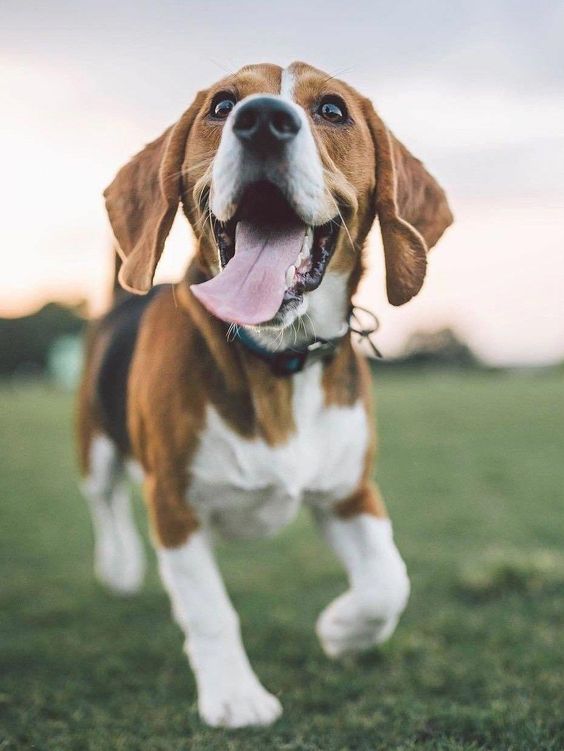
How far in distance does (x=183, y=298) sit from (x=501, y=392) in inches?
529

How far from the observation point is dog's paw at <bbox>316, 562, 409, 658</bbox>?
3414mm

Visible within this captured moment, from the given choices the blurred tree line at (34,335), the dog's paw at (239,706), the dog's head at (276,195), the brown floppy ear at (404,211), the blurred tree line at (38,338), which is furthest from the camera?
the blurred tree line at (34,335)

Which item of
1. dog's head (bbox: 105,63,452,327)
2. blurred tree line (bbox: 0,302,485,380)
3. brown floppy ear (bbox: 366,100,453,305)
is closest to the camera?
dog's head (bbox: 105,63,452,327)

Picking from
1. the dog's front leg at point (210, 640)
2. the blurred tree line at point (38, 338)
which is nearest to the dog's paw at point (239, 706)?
the dog's front leg at point (210, 640)

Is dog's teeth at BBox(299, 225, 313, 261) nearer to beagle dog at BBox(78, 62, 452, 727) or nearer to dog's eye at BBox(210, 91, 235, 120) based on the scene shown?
beagle dog at BBox(78, 62, 452, 727)

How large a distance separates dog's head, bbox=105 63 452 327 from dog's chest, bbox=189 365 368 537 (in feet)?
1.46

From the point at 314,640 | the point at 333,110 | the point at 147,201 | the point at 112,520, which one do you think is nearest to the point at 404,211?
the point at 333,110

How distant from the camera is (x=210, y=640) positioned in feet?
10.5

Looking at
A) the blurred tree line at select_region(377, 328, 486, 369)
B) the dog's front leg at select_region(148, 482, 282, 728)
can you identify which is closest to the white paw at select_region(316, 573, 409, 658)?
the dog's front leg at select_region(148, 482, 282, 728)

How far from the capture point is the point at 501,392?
16.3 m

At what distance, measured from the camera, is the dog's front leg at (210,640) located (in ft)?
10.1

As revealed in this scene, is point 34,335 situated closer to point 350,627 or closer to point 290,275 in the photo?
point 350,627

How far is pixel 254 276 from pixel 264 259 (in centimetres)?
7

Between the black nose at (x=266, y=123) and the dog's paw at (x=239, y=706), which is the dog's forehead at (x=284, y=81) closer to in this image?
the black nose at (x=266, y=123)
